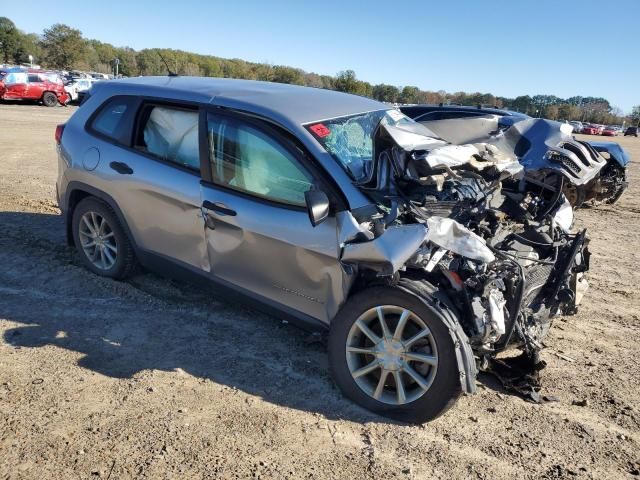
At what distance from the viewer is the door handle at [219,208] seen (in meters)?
3.63

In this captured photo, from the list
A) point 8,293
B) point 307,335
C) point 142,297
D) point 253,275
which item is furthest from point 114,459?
point 8,293

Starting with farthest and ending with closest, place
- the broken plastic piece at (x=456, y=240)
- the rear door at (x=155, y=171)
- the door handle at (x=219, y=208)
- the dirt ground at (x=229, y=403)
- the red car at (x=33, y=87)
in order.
A: the red car at (x=33, y=87)
the rear door at (x=155, y=171)
the door handle at (x=219, y=208)
the broken plastic piece at (x=456, y=240)
the dirt ground at (x=229, y=403)

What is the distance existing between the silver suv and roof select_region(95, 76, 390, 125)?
0.02m

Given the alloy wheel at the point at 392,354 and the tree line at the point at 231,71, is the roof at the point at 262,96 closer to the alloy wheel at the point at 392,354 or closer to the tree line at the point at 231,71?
the alloy wheel at the point at 392,354

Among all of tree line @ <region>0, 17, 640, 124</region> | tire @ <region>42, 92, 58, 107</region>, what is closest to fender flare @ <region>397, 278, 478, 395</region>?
tire @ <region>42, 92, 58, 107</region>

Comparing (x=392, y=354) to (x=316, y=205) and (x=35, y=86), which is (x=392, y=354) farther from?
(x=35, y=86)

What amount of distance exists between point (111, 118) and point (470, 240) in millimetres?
3240

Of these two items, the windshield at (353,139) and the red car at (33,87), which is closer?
the windshield at (353,139)

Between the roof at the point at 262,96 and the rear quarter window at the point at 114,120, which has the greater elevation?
the roof at the point at 262,96

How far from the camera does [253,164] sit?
12.0ft

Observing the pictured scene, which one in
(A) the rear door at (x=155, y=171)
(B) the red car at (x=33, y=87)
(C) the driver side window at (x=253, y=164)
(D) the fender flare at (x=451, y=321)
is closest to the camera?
(D) the fender flare at (x=451, y=321)

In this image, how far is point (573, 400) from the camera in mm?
3416

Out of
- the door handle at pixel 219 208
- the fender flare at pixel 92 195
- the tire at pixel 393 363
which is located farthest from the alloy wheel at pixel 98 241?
the tire at pixel 393 363

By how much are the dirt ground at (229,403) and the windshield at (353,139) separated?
1355mm
